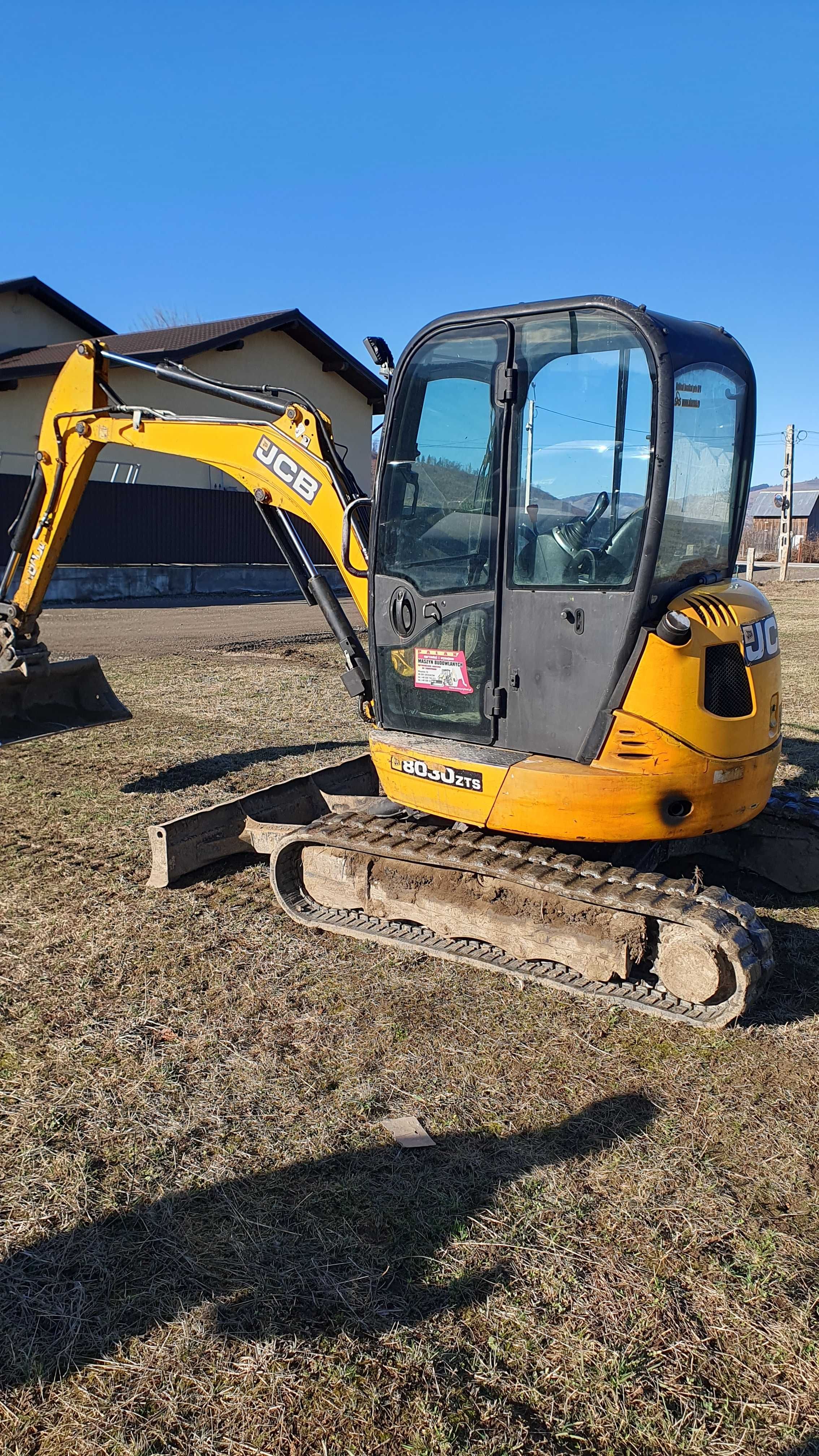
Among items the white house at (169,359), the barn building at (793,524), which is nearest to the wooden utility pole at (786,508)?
the white house at (169,359)

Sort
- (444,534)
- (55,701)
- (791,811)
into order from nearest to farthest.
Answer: (444,534)
(791,811)
(55,701)

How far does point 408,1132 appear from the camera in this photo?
3.65 m

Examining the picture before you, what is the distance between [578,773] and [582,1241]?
198 cm

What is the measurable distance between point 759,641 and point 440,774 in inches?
61.0

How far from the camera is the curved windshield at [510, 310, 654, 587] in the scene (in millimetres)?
4461

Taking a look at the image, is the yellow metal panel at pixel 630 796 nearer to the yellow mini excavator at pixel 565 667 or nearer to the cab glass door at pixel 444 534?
the yellow mini excavator at pixel 565 667

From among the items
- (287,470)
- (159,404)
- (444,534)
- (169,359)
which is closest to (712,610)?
(444,534)

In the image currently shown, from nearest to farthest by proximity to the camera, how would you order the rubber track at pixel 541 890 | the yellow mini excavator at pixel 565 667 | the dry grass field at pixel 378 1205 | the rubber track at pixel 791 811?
the dry grass field at pixel 378 1205 → the rubber track at pixel 541 890 → the yellow mini excavator at pixel 565 667 → the rubber track at pixel 791 811

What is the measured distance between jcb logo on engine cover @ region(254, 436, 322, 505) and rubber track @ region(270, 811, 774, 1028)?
1813 mm

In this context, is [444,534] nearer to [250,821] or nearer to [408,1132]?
[250,821]

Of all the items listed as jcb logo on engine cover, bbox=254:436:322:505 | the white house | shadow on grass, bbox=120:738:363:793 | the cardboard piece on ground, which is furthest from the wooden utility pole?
the cardboard piece on ground

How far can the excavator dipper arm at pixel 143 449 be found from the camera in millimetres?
5977

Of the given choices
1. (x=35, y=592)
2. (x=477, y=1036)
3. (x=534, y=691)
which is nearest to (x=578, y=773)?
(x=534, y=691)

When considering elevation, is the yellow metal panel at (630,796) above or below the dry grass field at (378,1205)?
above
